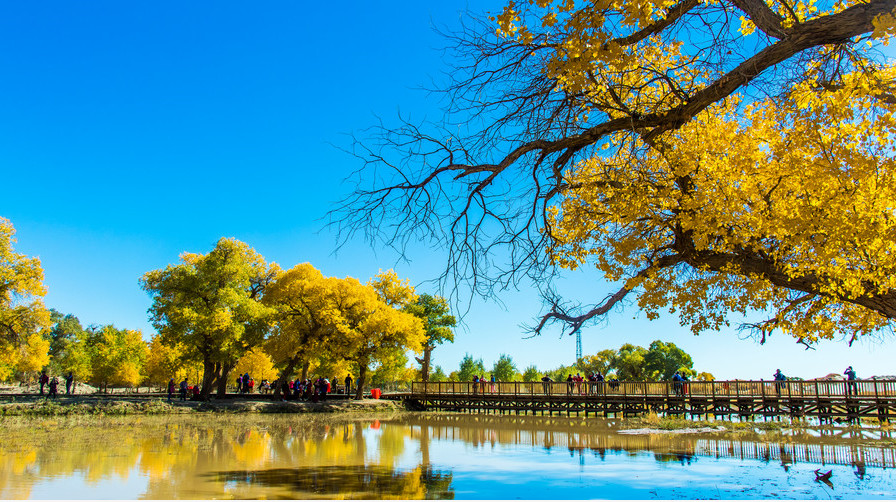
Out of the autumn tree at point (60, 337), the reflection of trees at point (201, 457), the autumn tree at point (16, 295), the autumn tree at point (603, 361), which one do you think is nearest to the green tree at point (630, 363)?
the autumn tree at point (603, 361)

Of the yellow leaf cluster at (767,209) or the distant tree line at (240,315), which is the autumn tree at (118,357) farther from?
the yellow leaf cluster at (767,209)

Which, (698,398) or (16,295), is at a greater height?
(16,295)

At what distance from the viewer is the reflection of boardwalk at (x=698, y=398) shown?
22.5 metres

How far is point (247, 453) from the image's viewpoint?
11867 millimetres

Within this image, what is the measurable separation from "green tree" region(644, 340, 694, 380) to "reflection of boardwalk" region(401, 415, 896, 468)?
42806 millimetres

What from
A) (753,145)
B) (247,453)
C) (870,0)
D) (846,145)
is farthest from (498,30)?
(247,453)

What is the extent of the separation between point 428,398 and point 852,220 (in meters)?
30.9

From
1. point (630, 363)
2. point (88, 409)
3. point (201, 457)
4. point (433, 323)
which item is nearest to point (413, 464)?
point (201, 457)

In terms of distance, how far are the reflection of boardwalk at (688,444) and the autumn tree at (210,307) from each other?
42.9 ft

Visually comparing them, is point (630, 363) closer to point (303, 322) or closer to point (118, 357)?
point (303, 322)

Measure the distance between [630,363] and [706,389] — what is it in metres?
36.1

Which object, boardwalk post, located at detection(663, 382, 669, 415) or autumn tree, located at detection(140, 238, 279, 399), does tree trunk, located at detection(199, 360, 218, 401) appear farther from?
boardwalk post, located at detection(663, 382, 669, 415)

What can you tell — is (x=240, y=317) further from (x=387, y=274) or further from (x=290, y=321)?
(x=387, y=274)

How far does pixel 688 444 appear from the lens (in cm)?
1510
